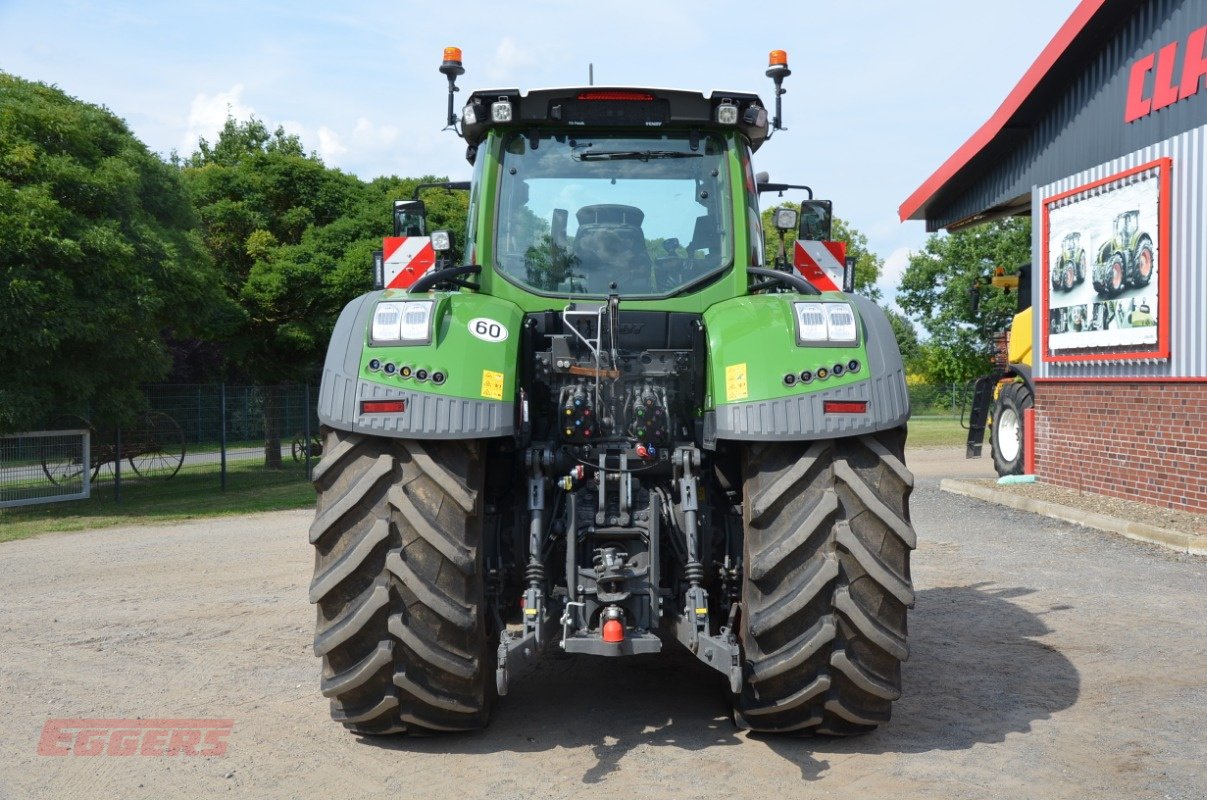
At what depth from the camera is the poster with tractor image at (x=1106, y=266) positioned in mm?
12062

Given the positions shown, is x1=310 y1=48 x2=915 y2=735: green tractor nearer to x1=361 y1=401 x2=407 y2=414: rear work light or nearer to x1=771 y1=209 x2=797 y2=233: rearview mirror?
x1=361 y1=401 x2=407 y2=414: rear work light

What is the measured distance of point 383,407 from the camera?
4.28 metres

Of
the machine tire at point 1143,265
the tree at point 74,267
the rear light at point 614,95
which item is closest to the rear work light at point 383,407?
the rear light at point 614,95

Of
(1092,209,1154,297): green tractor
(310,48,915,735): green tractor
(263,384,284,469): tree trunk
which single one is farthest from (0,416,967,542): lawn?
(1092,209,1154,297): green tractor

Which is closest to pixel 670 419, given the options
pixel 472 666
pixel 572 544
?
pixel 572 544

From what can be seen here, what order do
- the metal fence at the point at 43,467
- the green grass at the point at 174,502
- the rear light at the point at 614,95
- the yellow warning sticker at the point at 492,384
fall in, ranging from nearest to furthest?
the yellow warning sticker at the point at 492,384 → the rear light at the point at 614,95 → the green grass at the point at 174,502 → the metal fence at the point at 43,467

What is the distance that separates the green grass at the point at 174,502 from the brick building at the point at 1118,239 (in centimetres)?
1046

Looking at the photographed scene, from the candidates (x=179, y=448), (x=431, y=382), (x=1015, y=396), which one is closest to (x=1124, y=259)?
(x=1015, y=396)

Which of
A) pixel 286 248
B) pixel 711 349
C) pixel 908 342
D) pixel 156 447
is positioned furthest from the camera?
pixel 908 342

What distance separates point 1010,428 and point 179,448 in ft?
43.8

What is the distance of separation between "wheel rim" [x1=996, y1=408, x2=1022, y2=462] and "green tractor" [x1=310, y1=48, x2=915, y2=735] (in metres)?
12.8

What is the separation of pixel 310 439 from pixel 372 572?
57.5 feet

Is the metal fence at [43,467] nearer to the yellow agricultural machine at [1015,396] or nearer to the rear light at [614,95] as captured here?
the rear light at [614,95]

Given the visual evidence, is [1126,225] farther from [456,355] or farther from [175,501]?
[175,501]
